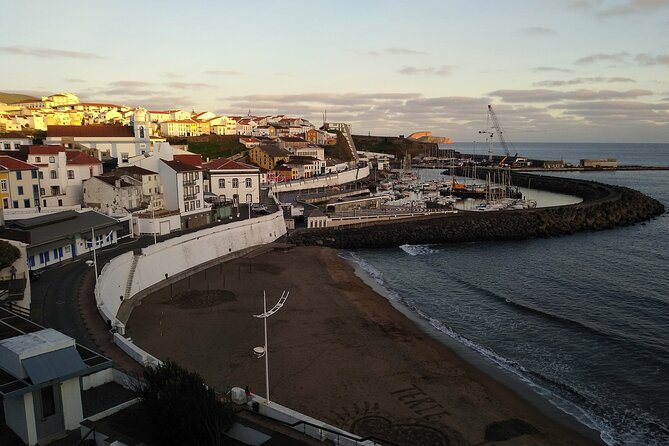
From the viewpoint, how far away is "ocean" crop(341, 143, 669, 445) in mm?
18984

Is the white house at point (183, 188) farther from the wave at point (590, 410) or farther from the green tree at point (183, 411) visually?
the green tree at point (183, 411)

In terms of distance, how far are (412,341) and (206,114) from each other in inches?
4272

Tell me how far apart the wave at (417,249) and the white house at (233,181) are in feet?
60.5

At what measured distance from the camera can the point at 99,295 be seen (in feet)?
74.0

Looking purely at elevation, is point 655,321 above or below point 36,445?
below

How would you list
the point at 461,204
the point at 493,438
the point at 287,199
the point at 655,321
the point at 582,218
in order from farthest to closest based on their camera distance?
the point at 461,204 < the point at 287,199 < the point at 582,218 < the point at 655,321 < the point at 493,438

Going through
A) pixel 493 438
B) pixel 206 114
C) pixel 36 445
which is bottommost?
pixel 493 438

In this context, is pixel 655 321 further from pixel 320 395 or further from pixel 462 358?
pixel 320 395

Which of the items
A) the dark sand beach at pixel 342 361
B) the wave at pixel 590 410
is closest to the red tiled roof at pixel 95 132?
the dark sand beach at pixel 342 361

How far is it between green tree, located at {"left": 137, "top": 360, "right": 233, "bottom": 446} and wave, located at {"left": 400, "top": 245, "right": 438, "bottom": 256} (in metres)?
34.6

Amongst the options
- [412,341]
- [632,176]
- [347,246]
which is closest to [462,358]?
[412,341]

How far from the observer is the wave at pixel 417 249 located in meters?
45.0

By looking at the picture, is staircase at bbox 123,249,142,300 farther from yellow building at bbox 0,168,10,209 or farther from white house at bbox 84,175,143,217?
yellow building at bbox 0,168,10,209

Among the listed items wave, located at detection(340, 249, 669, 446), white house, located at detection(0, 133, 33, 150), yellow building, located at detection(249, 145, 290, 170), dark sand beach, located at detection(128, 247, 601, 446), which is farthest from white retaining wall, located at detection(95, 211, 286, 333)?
yellow building, located at detection(249, 145, 290, 170)
